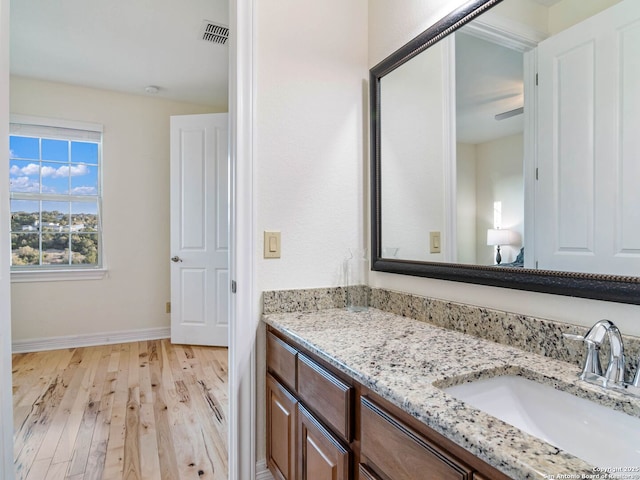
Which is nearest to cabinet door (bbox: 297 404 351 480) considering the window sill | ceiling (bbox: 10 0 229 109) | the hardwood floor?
the hardwood floor

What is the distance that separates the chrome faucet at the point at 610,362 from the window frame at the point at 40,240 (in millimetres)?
4142

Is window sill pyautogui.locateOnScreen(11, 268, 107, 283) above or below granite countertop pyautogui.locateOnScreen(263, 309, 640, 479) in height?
below

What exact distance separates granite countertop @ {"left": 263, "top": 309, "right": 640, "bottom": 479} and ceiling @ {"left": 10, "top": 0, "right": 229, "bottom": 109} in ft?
7.66

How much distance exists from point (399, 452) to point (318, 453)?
435 millimetres

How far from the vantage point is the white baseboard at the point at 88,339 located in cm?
Answer: 349

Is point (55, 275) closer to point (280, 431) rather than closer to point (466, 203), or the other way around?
point (280, 431)

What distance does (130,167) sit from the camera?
3.88 metres

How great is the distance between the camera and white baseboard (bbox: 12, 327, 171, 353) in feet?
11.5

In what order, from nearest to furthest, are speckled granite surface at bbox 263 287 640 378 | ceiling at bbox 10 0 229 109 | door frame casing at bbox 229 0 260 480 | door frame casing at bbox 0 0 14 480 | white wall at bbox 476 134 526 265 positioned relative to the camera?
speckled granite surface at bbox 263 287 640 378
white wall at bbox 476 134 526 265
door frame casing at bbox 0 0 14 480
door frame casing at bbox 229 0 260 480
ceiling at bbox 10 0 229 109

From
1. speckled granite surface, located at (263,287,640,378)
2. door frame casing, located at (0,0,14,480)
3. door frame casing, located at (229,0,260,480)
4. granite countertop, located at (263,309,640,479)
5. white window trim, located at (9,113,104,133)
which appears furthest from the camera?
white window trim, located at (9,113,104,133)

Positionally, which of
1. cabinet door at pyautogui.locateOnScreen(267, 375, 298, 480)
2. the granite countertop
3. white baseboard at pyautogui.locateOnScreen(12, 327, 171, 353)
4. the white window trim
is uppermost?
the white window trim

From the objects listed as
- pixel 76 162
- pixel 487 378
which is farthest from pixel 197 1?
pixel 487 378

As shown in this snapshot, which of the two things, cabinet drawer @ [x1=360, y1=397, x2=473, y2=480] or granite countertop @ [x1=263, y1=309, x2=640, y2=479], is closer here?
granite countertop @ [x1=263, y1=309, x2=640, y2=479]

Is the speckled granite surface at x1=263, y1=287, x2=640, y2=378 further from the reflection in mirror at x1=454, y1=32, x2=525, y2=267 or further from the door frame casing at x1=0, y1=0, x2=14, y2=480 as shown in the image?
the door frame casing at x1=0, y1=0, x2=14, y2=480
